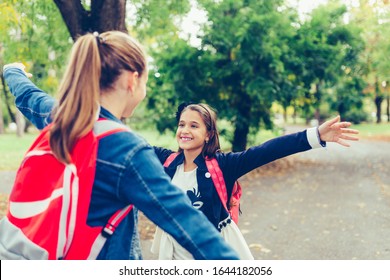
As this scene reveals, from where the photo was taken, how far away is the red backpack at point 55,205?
1.32 meters

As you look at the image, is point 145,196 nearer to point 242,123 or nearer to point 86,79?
point 86,79

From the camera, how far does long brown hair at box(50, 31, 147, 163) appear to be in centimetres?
133

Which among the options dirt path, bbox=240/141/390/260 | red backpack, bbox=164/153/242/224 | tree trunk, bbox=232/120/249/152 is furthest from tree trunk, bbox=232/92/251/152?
red backpack, bbox=164/153/242/224

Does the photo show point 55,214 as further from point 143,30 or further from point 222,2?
point 222,2

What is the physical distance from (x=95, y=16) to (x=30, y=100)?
391 cm

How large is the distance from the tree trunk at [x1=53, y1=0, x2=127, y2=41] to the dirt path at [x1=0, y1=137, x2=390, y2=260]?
256 centimetres

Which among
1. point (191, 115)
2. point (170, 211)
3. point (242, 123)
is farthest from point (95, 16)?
point (242, 123)

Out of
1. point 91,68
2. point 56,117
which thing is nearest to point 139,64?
point 91,68

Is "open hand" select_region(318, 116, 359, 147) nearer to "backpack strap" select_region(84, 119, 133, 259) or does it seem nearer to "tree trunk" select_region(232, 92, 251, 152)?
"backpack strap" select_region(84, 119, 133, 259)

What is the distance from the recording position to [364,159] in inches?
566

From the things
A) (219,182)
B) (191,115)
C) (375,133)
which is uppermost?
(375,133)

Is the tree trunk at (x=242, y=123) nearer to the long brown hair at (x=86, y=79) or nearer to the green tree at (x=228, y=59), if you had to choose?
the green tree at (x=228, y=59)

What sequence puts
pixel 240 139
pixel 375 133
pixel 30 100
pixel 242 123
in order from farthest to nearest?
pixel 375 133, pixel 240 139, pixel 242 123, pixel 30 100

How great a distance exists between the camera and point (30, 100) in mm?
1973
